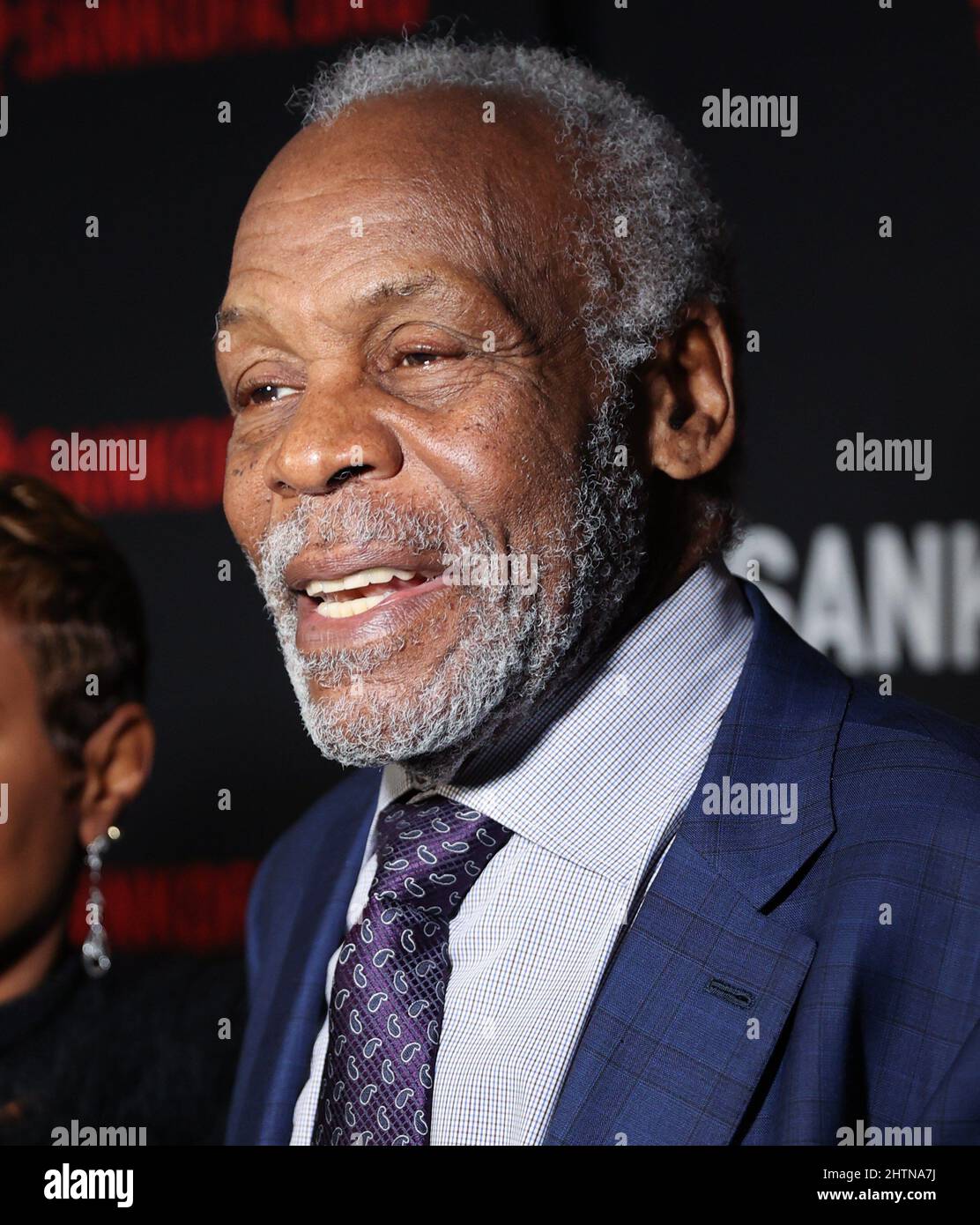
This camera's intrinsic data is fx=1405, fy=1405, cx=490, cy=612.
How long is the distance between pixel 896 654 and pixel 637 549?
675 millimetres

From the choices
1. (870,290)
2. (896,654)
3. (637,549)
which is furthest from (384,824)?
(870,290)

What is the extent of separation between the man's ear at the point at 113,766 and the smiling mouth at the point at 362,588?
0.53 m

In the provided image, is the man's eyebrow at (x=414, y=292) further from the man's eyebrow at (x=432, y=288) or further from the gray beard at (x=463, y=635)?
the gray beard at (x=463, y=635)

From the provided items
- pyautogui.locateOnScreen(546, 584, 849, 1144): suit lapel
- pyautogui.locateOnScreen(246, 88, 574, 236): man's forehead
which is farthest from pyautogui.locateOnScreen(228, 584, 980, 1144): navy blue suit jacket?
pyautogui.locateOnScreen(246, 88, 574, 236): man's forehead

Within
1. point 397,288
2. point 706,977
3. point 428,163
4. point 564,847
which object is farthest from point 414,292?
point 706,977

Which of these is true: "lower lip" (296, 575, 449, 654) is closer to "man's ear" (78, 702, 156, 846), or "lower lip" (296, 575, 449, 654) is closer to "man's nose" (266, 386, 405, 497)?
"man's nose" (266, 386, 405, 497)

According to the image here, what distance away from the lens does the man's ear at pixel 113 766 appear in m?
1.54

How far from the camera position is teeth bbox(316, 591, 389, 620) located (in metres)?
1.09

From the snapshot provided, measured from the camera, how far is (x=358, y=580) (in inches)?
43.0

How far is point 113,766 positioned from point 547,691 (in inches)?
25.3

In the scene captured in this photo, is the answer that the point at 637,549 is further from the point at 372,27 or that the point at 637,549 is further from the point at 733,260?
the point at 372,27

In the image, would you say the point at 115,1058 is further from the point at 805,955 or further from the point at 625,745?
the point at 805,955

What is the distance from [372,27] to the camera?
6.24 ft

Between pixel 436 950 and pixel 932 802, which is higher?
pixel 932 802
